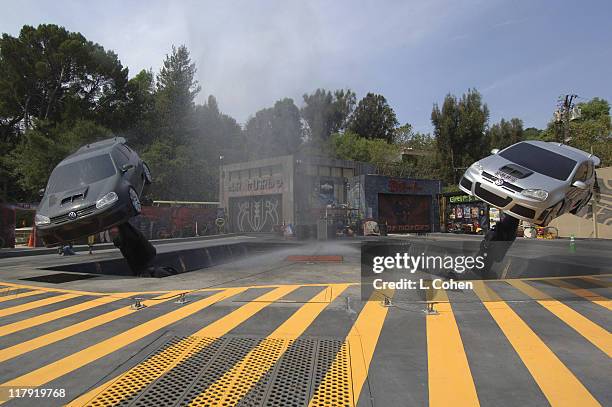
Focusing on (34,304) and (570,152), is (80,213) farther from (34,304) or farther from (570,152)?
(570,152)

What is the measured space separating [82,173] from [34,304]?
13.0 ft

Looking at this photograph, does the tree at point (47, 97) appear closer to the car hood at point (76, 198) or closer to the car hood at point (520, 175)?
the car hood at point (76, 198)

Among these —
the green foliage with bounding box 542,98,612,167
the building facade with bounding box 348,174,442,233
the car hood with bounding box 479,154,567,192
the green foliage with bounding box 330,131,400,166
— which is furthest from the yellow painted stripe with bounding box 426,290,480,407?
the green foliage with bounding box 330,131,400,166

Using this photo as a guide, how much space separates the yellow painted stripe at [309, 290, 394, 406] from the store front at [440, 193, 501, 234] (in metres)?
25.0

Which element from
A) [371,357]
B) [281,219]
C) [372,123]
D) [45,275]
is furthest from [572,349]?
[372,123]

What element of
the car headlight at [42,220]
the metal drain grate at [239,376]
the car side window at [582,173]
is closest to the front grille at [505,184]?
the car side window at [582,173]

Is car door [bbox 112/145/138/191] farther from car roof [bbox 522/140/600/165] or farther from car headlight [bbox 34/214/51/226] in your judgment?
car roof [bbox 522/140/600/165]

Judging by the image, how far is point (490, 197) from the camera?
798 centimetres

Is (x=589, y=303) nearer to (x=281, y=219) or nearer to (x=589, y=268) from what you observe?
(x=589, y=268)

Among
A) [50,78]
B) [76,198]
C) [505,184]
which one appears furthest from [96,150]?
[50,78]

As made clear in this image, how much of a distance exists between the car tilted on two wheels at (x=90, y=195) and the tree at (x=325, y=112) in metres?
45.1

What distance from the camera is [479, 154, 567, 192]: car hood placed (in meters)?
7.32

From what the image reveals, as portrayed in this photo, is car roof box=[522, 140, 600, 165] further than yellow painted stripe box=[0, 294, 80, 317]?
Yes

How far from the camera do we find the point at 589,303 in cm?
668
